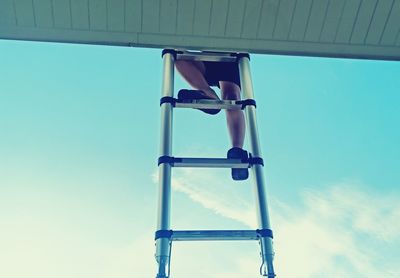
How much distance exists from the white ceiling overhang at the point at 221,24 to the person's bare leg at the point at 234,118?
0.46 m

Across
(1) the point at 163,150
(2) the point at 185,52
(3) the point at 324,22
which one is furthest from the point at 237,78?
(1) the point at 163,150

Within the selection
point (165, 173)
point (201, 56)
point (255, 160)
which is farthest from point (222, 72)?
point (165, 173)

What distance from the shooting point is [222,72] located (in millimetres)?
2980

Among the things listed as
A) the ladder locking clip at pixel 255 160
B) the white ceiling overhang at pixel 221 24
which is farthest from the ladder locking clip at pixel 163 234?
the white ceiling overhang at pixel 221 24

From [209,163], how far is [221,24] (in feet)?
2.75

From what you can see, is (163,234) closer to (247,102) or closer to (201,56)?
(247,102)

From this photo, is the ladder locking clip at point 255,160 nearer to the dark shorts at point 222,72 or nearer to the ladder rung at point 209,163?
the ladder rung at point 209,163

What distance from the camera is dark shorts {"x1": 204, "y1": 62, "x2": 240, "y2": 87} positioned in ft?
9.69

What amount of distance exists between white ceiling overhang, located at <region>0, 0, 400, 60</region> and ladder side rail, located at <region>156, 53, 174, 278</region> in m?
0.18

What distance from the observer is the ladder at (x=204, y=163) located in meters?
1.91

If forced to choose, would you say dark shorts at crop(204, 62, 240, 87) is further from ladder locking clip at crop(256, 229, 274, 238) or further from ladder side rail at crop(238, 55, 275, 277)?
ladder locking clip at crop(256, 229, 274, 238)

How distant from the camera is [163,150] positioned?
7.26 feet

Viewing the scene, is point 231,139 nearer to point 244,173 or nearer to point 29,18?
point 244,173

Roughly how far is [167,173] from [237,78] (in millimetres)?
1135
